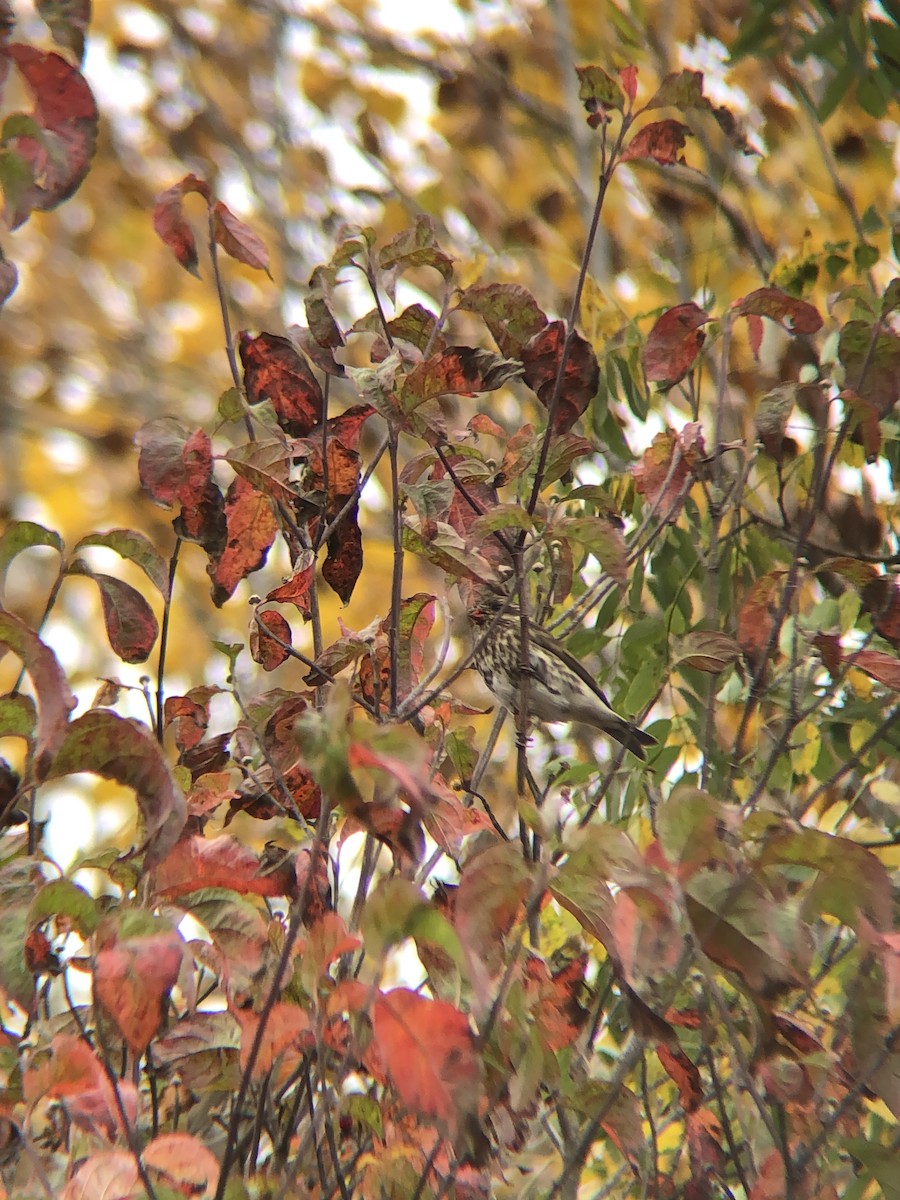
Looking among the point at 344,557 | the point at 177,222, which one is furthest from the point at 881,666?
the point at 177,222

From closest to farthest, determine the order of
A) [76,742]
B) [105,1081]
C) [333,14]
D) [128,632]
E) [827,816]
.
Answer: [76,742] → [105,1081] → [128,632] → [827,816] → [333,14]

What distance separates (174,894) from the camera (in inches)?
54.6

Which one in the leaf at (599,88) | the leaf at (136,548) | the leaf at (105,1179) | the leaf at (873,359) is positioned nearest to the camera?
the leaf at (105,1179)

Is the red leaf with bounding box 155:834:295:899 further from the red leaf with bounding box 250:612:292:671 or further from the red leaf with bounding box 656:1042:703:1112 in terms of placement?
the red leaf with bounding box 656:1042:703:1112

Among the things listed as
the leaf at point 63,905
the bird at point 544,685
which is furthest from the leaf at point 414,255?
the bird at point 544,685

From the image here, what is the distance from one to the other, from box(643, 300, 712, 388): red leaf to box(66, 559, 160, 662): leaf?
0.87 meters

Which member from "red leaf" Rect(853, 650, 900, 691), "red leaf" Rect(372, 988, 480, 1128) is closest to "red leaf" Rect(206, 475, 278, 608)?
"red leaf" Rect(372, 988, 480, 1128)

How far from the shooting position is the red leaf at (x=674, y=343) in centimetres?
197

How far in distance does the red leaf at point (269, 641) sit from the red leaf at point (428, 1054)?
0.63m

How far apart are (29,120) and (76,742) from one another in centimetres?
77

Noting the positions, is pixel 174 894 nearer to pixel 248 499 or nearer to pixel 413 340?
pixel 248 499

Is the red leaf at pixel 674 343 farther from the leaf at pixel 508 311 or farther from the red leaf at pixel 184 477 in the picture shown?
the red leaf at pixel 184 477

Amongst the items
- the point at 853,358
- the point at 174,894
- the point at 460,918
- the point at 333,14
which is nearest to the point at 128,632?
the point at 174,894

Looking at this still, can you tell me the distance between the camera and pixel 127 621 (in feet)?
5.60
